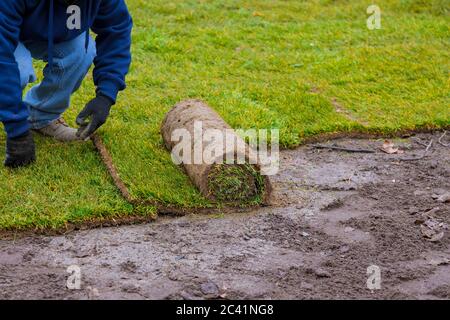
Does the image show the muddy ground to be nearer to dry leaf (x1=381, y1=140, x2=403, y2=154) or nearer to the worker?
dry leaf (x1=381, y1=140, x2=403, y2=154)

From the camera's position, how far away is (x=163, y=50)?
753 centimetres

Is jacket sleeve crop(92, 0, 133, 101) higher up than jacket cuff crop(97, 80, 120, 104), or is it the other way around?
jacket sleeve crop(92, 0, 133, 101)

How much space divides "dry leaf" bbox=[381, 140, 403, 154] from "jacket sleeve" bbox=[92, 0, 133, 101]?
1749 millimetres

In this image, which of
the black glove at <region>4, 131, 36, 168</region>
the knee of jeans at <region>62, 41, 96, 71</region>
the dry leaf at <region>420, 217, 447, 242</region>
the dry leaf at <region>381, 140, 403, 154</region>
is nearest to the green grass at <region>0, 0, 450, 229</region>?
the black glove at <region>4, 131, 36, 168</region>

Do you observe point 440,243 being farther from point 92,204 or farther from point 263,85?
point 263,85

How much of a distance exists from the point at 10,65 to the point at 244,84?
2515mm

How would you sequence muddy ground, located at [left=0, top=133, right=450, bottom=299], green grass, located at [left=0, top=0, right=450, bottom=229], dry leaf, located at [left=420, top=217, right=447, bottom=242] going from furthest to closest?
green grass, located at [left=0, top=0, right=450, bottom=229], dry leaf, located at [left=420, top=217, right=447, bottom=242], muddy ground, located at [left=0, top=133, right=450, bottom=299]

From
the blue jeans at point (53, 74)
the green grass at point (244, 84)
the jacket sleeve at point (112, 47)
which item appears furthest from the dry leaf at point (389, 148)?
the blue jeans at point (53, 74)

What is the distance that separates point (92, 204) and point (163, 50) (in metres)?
3.21

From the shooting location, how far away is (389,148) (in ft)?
18.6

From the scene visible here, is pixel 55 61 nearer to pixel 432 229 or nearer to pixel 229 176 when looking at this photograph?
pixel 229 176

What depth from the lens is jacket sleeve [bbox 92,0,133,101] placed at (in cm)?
514
